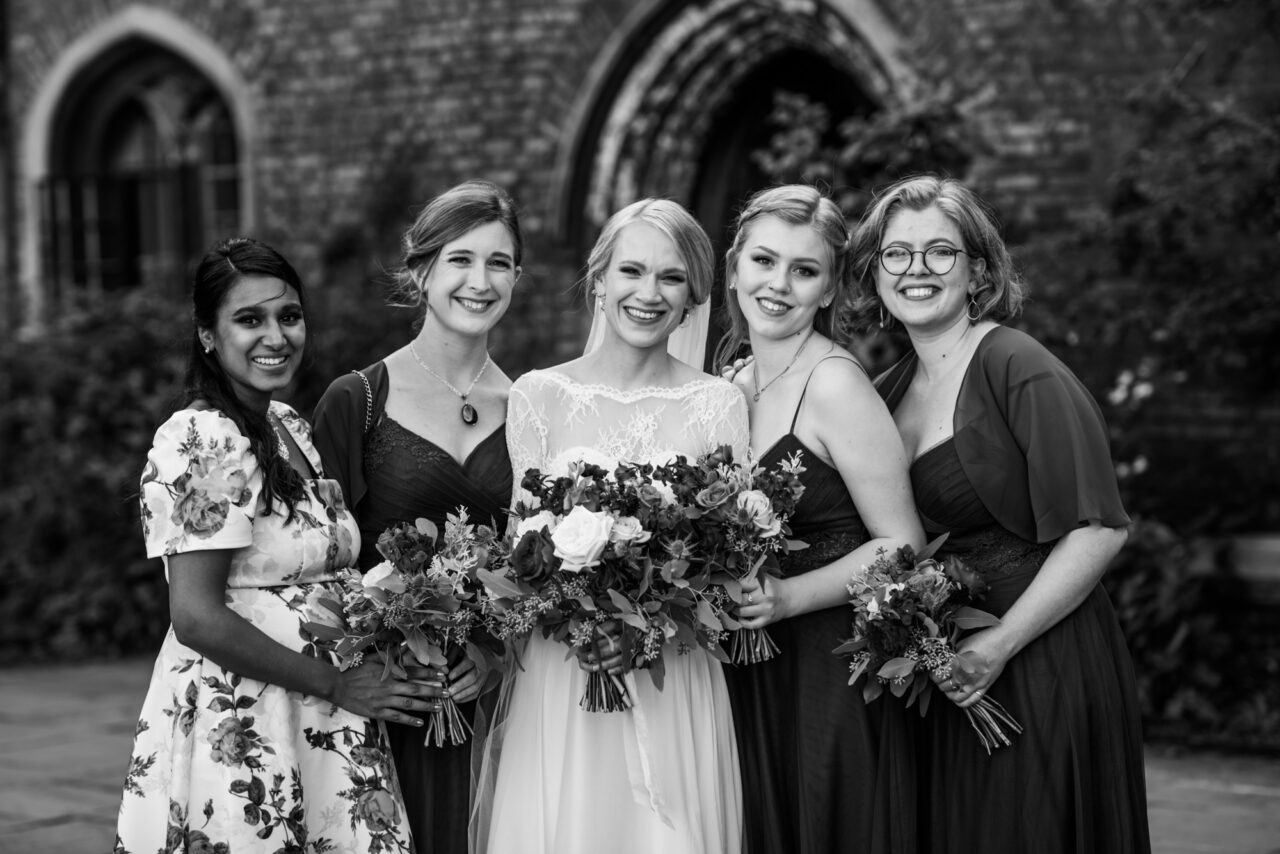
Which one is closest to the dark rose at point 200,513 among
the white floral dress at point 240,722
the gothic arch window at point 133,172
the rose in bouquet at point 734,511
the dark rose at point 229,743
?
the white floral dress at point 240,722

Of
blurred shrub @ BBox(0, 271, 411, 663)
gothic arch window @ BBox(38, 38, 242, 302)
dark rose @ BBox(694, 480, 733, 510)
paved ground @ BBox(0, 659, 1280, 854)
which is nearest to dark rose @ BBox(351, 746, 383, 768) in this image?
dark rose @ BBox(694, 480, 733, 510)

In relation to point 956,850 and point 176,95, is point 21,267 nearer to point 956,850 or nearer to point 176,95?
point 176,95

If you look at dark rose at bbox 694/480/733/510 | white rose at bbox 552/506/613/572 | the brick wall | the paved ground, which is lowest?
the paved ground

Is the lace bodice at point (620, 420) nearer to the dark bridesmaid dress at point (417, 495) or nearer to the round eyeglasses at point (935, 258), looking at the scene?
the dark bridesmaid dress at point (417, 495)

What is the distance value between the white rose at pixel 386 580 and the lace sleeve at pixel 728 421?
2.62ft

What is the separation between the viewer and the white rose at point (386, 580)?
330 centimetres

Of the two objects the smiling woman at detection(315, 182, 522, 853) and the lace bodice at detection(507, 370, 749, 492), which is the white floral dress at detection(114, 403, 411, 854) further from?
the lace bodice at detection(507, 370, 749, 492)

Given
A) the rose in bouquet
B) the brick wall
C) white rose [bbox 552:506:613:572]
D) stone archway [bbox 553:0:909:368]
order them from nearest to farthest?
white rose [bbox 552:506:613:572], the rose in bouquet, the brick wall, stone archway [bbox 553:0:909:368]

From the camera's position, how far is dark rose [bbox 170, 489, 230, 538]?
10.7 ft

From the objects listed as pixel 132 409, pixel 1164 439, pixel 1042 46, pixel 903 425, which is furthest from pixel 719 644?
pixel 132 409

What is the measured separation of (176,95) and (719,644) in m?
9.56

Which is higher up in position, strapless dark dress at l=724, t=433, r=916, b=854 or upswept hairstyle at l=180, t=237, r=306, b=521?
upswept hairstyle at l=180, t=237, r=306, b=521

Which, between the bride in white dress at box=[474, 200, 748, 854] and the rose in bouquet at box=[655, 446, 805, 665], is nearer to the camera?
the rose in bouquet at box=[655, 446, 805, 665]

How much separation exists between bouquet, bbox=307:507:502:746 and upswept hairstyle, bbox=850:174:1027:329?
1140 mm
